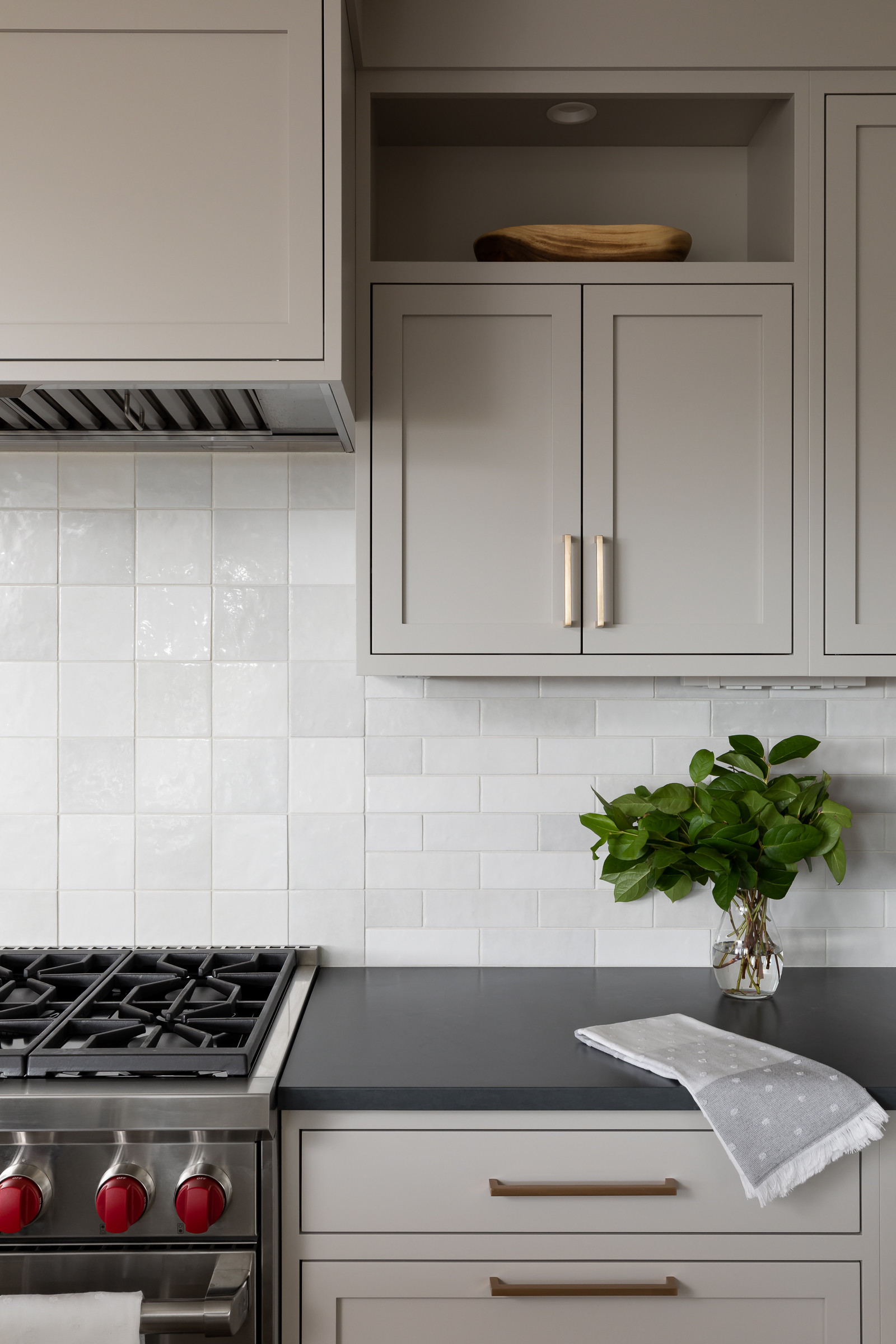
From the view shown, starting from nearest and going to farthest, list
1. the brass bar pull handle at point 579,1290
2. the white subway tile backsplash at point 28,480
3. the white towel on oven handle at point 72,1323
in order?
the white towel on oven handle at point 72,1323 < the brass bar pull handle at point 579,1290 < the white subway tile backsplash at point 28,480

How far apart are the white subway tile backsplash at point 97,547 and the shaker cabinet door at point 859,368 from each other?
4.25 feet

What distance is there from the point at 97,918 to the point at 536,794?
90 cm

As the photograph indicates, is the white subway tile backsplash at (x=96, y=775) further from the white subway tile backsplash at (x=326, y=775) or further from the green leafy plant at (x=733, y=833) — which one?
the green leafy plant at (x=733, y=833)

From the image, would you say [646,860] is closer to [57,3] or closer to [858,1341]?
[858,1341]

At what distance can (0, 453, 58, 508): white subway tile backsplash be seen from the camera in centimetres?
186

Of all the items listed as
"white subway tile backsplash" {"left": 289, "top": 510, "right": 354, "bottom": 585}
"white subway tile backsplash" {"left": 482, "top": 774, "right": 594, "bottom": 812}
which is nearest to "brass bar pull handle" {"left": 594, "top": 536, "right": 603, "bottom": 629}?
"white subway tile backsplash" {"left": 482, "top": 774, "right": 594, "bottom": 812}

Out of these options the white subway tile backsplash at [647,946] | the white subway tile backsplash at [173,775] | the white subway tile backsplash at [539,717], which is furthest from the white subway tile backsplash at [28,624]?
the white subway tile backsplash at [647,946]

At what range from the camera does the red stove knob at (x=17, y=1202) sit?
4.00 feet

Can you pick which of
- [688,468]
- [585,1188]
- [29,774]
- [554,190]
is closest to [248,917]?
[29,774]

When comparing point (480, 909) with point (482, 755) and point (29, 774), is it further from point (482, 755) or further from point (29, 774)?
point (29, 774)

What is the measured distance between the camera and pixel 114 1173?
126 centimetres

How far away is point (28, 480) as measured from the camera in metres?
1.86

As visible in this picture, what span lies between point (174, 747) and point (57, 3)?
4.03ft

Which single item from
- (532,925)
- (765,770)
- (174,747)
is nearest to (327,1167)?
(532,925)
